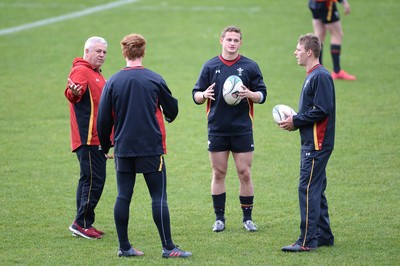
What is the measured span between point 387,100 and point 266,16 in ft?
31.7

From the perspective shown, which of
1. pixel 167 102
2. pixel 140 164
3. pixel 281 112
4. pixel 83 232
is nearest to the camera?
pixel 140 164

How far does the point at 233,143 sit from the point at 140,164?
1.50 m

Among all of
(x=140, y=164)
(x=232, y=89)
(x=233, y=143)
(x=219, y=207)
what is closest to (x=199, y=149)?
(x=219, y=207)

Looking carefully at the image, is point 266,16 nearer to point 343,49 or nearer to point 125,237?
point 343,49

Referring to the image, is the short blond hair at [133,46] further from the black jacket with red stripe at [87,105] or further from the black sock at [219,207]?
the black sock at [219,207]

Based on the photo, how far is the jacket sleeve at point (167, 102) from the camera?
7.60m

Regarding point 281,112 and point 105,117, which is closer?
point 105,117

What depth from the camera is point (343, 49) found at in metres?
19.8

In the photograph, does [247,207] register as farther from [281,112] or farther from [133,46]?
[133,46]

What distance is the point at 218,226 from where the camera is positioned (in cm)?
872

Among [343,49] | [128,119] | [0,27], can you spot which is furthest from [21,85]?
[128,119]

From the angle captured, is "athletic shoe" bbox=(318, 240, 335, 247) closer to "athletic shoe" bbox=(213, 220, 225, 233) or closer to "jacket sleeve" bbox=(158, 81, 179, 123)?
"athletic shoe" bbox=(213, 220, 225, 233)

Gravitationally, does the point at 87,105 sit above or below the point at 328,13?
below

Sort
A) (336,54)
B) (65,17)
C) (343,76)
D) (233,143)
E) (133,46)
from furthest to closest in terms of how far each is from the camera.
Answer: (65,17), (343,76), (336,54), (233,143), (133,46)
